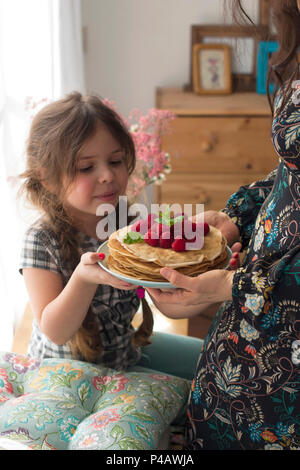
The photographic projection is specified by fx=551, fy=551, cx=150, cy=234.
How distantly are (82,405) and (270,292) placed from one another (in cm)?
47

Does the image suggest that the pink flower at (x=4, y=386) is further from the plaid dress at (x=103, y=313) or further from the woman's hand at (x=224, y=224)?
the woman's hand at (x=224, y=224)

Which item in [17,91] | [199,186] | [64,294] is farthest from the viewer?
[199,186]

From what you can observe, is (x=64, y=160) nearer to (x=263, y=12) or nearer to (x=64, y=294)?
(x=64, y=294)

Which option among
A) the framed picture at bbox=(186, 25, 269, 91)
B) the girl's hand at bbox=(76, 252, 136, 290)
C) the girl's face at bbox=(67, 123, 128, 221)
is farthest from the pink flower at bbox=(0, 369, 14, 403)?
the framed picture at bbox=(186, 25, 269, 91)

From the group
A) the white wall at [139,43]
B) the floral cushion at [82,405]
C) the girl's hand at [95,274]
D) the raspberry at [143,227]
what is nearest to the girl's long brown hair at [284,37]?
the raspberry at [143,227]

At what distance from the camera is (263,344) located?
1.02 metres

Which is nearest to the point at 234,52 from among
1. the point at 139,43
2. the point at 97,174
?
the point at 139,43

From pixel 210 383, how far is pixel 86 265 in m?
0.34

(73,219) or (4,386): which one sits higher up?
(73,219)

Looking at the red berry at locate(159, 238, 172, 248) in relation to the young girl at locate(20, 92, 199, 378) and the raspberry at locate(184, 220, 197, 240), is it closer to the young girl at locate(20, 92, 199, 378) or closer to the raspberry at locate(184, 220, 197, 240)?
the raspberry at locate(184, 220, 197, 240)

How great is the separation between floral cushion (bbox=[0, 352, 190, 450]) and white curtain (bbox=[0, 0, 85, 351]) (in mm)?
486

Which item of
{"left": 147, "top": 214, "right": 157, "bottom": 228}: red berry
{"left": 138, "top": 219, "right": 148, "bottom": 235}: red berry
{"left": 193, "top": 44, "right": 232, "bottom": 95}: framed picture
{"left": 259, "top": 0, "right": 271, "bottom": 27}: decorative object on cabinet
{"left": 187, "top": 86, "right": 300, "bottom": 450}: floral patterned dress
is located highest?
{"left": 259, "top": 0, "right": 271, "bottom": 27}: decorative object on cabinet

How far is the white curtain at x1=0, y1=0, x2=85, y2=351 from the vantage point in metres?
1.67

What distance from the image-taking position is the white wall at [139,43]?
125 inches
